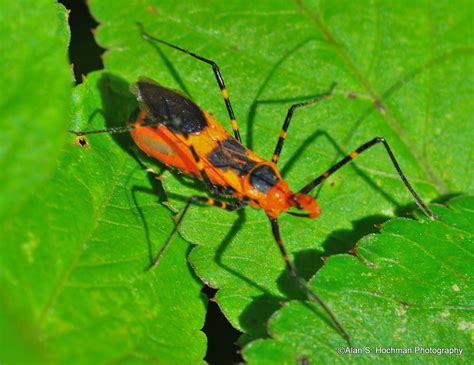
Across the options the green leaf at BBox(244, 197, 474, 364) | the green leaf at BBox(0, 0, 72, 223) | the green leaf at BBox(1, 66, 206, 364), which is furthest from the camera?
the green leaf at BBox(244, 197, 474, 364)

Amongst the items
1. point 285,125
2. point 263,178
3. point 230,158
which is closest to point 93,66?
point 230,158

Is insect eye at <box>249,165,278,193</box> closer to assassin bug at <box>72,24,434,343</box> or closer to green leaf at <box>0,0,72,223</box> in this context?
assassin bug at <box>72,24,434,343</box>

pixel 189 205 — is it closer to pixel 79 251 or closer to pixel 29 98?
pixel 79 251

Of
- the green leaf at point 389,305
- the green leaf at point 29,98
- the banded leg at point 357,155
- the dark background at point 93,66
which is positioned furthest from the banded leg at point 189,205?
the green leaf at point 29,98

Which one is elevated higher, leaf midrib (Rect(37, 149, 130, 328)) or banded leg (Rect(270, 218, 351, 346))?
leaf midrib (Rect(37, 149, 130, 328))

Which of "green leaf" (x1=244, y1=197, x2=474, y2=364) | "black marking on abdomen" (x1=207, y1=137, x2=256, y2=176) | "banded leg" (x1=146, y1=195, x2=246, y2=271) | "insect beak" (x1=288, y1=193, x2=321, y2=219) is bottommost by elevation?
"green leaf" (x1=244, y1=197, x2=474, y2=364)

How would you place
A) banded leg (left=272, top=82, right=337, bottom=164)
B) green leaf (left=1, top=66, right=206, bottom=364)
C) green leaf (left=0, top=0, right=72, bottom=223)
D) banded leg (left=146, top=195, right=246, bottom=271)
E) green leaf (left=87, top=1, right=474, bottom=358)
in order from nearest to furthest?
1. green leaf (left=0, top=0, right=72, bottom=223)
2. green leaf (left=1, top=66, right=206, bottom=364)
3. banded leg (left=146, top=195, right=246, bottom=271)
4. banded leg (left=272, top=82, right=337, bottom=164)
5. green leaf (left=87, top=1, right=474, bottom=358)

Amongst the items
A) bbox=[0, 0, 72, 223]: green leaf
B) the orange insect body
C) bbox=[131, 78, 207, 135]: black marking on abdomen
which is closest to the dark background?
bbox=[131, 78, 207, 135]: black marking on abdomen

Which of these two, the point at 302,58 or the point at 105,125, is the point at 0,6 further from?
the point at 302,58

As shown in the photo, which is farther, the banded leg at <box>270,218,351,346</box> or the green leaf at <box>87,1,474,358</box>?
the green leaf at <box>87,1,474,358</box>
